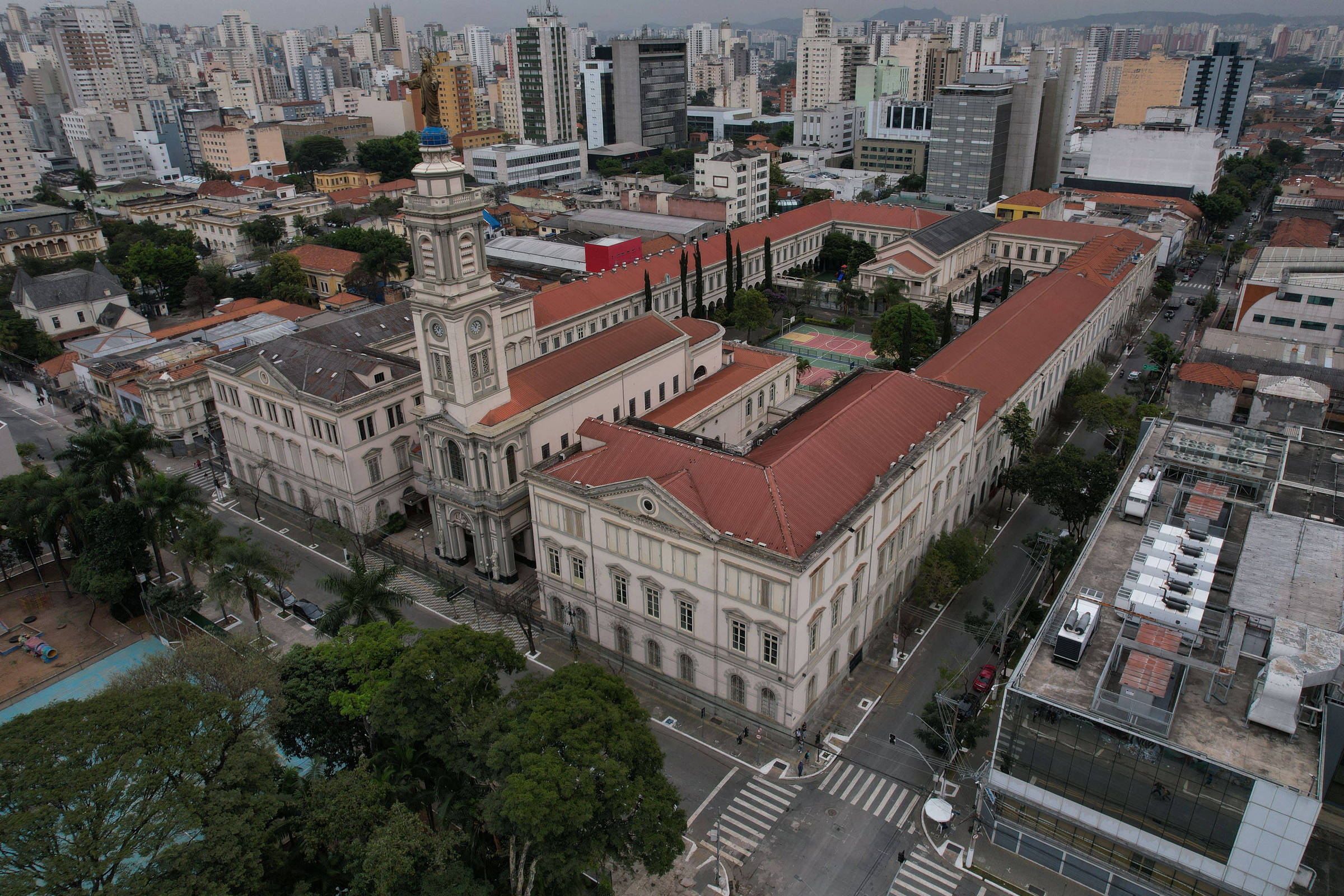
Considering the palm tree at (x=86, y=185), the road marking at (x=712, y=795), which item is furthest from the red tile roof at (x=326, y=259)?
the road marking at (x=712, y=795)

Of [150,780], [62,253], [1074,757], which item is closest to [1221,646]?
[1074,757]

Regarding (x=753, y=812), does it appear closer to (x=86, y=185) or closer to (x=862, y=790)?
(x=862, y=790)

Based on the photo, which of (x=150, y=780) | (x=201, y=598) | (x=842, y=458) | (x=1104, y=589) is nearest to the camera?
(x=150, y=780)

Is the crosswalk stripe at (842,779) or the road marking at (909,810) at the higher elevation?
the crosswalk stripe at (842,779)

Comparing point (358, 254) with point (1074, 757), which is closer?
point (1074, 757)

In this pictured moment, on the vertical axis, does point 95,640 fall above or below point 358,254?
below

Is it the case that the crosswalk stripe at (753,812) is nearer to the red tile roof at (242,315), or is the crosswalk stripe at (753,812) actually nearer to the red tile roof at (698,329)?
the red tile roof at (698,329)

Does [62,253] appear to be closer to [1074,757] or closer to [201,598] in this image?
[201,598]
